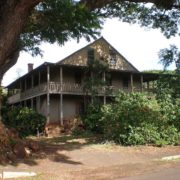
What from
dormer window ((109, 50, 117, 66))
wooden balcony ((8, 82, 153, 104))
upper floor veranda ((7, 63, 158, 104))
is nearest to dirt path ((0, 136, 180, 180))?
upper floor veranda ((7, 63, 158, 104))

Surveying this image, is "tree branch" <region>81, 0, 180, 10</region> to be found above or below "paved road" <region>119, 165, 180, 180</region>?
above

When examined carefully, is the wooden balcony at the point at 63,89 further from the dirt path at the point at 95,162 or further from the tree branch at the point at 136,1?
the tree branch at the point at 136,1

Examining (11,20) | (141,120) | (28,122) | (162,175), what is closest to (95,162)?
(162,175)

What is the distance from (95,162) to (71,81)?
2606 centimetres

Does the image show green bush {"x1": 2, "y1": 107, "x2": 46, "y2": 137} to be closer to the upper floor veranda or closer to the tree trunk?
the upper floor veranda

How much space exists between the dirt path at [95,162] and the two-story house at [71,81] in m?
18.1

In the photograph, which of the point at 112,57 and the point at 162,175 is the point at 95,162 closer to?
the point at 162,175

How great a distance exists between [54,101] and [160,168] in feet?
89.0

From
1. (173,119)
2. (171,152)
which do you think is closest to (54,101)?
(173,119)

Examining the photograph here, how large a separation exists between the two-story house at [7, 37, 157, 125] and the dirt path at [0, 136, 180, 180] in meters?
18.1

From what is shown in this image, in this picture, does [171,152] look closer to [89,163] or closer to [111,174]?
[89,163]

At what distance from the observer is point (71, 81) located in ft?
137

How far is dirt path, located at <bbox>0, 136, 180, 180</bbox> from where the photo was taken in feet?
42.9

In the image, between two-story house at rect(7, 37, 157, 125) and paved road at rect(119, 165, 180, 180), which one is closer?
paved road at rect(119, 165, 180, 180)
